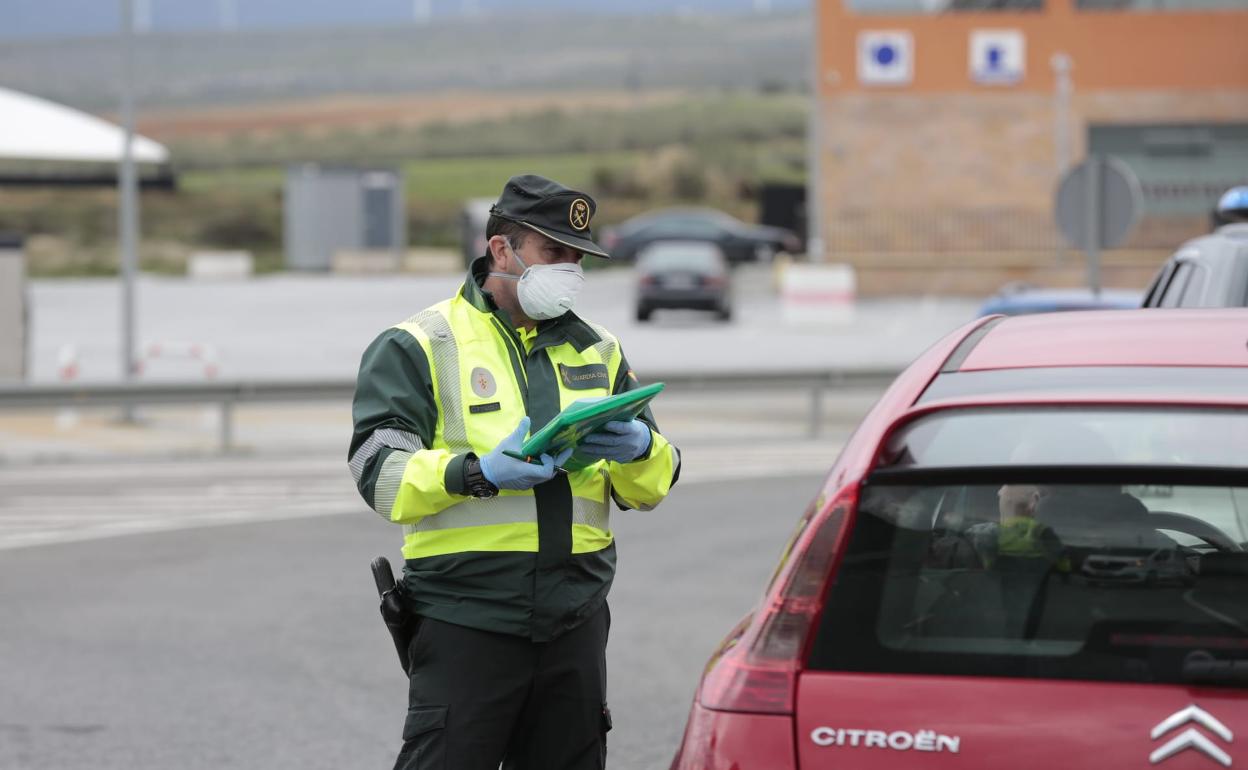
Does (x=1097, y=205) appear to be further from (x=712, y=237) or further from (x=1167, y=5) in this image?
(x=712, y=237)

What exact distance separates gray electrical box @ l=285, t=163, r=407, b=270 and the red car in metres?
51.6

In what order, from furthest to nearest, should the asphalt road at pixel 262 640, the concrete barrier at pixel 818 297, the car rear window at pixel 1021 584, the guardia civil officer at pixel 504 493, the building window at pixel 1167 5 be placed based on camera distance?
the building window at pixel 1167 5
the concrete barrier at pixel 818 297
the asphalt road at pixel 262 640
the guardia civil officer at pixel 504 493
the car rear window at pixel 1021 584

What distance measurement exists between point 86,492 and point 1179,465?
41.2ft

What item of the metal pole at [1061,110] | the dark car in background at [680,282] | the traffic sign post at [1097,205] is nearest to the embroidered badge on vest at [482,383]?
the traffic sign post at [1097,205]

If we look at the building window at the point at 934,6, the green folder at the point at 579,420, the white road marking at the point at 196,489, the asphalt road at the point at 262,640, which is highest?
the building window at the point at 934,6

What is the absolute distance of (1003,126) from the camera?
42.9 m

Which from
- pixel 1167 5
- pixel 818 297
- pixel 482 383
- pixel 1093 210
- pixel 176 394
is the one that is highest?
pixel 1167 5

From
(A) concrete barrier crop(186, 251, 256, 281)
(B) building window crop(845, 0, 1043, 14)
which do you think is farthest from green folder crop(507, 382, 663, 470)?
(A) concrete barrier crop(186, 251, 256, 281)

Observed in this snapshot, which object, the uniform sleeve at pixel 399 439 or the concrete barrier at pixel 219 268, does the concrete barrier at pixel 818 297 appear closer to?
the concrete barrier at pixel 219 268

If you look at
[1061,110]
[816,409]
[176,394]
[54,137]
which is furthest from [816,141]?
[176,394]

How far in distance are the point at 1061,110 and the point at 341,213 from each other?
819 inches

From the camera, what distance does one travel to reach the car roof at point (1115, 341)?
3492mm

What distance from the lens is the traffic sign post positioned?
14.8 m

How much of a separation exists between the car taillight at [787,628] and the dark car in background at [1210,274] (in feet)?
15.8
